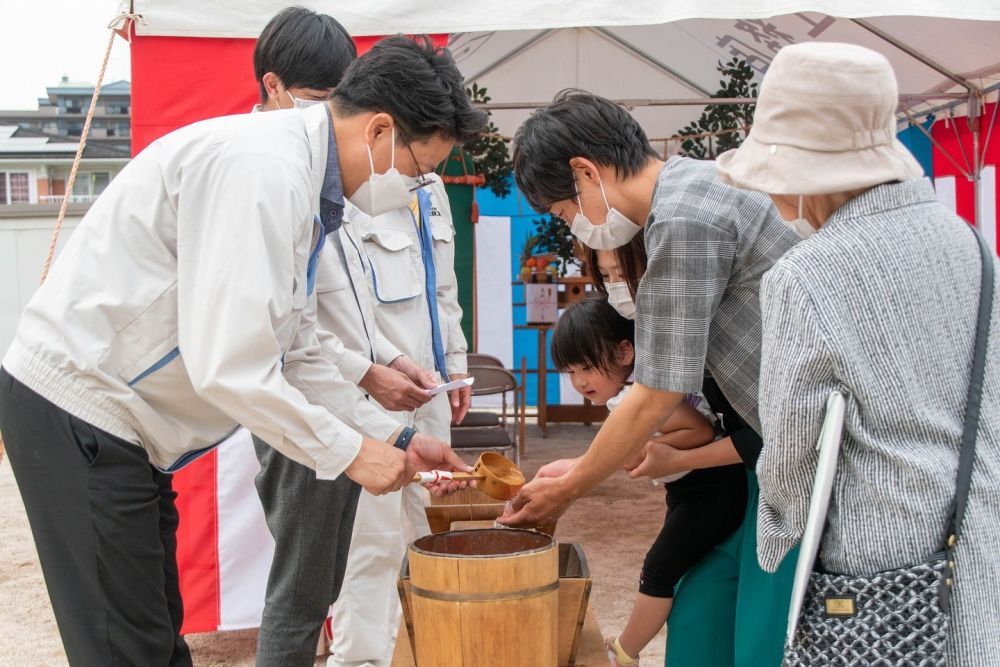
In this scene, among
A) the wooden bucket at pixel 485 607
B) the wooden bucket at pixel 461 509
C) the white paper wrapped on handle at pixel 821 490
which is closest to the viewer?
the white paper wrapped on handle at pixel 821 490

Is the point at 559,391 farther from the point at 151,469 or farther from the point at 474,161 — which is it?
the point at 151,469

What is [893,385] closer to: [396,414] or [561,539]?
[396,414]

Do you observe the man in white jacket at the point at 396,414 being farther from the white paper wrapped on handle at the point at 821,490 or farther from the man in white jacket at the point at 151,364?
the white paper wrapped on handle at the point at 821,490

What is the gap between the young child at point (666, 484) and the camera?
225 cm

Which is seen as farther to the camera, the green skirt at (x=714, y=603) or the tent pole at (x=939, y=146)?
the tent pole at (x=939, y=146)

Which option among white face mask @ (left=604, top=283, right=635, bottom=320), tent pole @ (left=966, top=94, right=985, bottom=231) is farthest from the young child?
tent pole @ (left=966, top=94, right=985, bottom=231)

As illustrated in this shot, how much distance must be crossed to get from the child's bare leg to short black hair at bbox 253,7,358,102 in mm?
1585

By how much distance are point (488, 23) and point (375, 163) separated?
133cm

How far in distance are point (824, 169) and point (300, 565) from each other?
60.9 inches

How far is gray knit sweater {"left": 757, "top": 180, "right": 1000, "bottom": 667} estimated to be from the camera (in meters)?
1.19

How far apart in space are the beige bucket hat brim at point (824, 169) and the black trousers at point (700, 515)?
114 centimetres

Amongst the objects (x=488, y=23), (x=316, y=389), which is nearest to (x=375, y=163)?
(x=316, y=389)

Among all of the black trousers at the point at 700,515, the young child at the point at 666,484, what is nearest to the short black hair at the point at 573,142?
the young child at the point at 666,484

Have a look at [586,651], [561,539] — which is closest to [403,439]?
[586,651]
